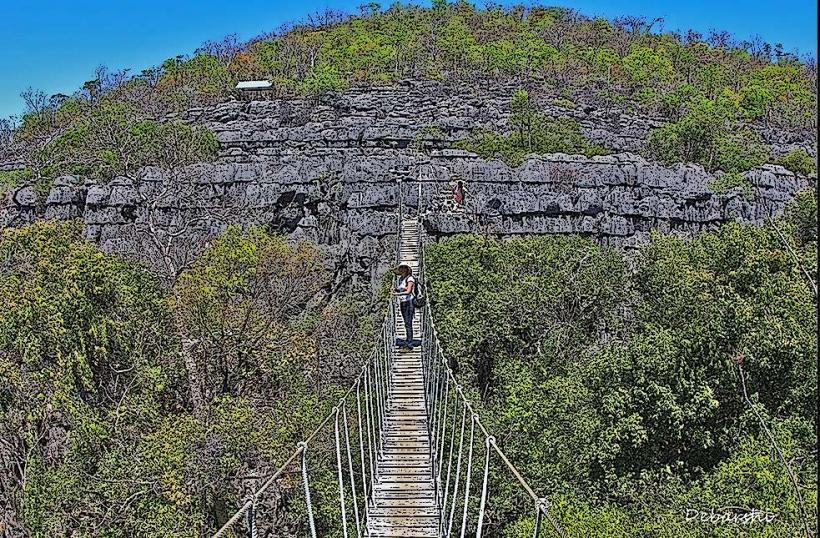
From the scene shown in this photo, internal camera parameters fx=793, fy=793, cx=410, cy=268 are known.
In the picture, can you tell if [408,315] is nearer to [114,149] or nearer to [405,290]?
[405,290]

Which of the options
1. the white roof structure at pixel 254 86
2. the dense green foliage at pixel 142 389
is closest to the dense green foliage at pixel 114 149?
the dense green foliage at pixel 142 389

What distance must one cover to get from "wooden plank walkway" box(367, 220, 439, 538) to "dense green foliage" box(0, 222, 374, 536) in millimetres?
2421

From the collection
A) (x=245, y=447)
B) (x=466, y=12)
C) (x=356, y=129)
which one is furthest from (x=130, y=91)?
(x=245, y=447)

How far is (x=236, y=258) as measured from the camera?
11.0m

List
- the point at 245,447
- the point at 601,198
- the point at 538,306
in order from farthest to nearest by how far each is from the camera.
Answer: the point at 601,198 < the point at 538,306 < the point at 245,447

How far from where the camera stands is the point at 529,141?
23.7 m

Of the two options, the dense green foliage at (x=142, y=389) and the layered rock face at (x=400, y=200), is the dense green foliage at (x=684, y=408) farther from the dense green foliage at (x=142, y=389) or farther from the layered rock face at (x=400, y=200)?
the layered rock face at (x=400, y=200)

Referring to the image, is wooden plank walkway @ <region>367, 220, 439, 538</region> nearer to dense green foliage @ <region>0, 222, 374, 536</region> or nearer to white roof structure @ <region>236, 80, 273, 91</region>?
dense green foliage @ <region>0, 222, 374, 536</region>

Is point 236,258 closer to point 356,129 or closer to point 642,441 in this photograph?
point 642,441

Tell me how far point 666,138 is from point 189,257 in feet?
53.6

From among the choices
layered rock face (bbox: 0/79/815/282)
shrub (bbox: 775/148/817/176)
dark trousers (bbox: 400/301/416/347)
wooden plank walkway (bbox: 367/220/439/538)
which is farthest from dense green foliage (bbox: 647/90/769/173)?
wooden plank walkway (bbox: 367/220/439/538)

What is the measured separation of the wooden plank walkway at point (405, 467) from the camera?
4.96 meters

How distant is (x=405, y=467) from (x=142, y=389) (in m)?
5.07

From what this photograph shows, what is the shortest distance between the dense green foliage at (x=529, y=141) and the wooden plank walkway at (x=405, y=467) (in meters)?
14.8
